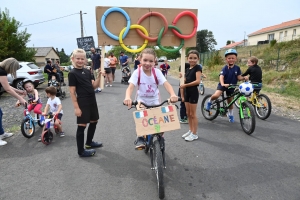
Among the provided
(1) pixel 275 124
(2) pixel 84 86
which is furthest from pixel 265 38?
(2) pixel 84 86

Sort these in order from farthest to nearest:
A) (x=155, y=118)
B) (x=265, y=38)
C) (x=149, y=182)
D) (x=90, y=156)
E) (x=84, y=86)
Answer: (x=265, y=38), (x=90, y=156), (x=84, y=86), (x=149, y=182), (x=155, y=118)

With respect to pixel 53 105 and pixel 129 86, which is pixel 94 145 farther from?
pixel 129 86

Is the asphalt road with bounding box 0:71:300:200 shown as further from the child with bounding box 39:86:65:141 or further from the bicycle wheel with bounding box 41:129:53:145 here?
the child with bounding box 39:86:65:141

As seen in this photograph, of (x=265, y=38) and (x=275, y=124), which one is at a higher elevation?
(x=265, y=38)

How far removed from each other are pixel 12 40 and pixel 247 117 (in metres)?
17.4

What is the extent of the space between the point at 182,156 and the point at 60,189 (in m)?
2.04

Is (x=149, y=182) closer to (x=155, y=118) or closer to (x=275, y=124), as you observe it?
(x=155, y=118)

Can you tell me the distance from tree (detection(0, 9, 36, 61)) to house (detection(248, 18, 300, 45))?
1535 inches

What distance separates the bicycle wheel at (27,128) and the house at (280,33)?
42368 mm

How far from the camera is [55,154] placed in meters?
3.91

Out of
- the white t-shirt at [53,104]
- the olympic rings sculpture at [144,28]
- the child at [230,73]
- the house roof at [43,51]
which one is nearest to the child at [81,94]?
the olympic rings sculpture at [144,28]

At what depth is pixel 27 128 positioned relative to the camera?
473 cm

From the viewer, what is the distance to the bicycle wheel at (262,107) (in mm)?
5719

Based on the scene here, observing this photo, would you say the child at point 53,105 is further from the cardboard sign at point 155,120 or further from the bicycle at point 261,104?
the bicycle at point 261,104
